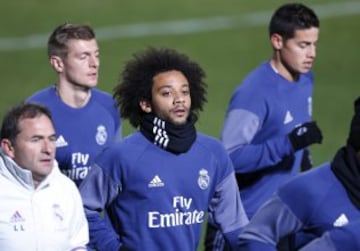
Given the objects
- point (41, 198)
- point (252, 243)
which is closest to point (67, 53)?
point (41, 198)

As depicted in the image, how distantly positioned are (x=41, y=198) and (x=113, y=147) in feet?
1.91

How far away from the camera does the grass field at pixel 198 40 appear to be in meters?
19.0

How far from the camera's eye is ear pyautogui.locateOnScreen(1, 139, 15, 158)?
31.1 feet

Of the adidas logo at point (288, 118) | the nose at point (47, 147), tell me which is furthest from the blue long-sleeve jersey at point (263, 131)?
the nose at point (47, 147)

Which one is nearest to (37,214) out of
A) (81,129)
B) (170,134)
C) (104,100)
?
(170,134)

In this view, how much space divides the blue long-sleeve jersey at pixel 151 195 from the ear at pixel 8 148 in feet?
1.82

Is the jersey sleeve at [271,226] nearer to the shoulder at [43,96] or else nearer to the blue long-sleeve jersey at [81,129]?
the blue long-sleeve jersey at [81,129]

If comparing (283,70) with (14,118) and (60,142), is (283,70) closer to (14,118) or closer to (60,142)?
(60,142)

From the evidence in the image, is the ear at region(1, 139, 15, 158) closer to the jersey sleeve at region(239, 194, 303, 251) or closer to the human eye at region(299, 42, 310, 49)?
the jersey sleeve at region(239, 194, 303, 251)

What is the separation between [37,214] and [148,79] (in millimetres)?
1189

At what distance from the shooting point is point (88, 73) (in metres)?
11.5

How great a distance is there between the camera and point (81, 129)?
11.3 metres

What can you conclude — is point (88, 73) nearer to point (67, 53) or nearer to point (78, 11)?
point (67, 53)

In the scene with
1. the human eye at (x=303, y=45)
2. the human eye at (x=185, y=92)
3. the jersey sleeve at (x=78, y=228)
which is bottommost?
the jersey sleeve at (x=78, y=228)
